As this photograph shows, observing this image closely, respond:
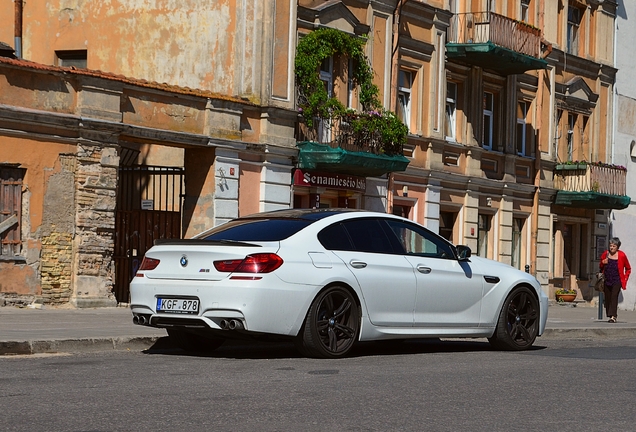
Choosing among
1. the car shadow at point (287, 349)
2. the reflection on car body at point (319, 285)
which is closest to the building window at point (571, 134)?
the car shadow at point (287, 349)

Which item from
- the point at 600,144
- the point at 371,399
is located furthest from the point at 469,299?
the point at 600,144

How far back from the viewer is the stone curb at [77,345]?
1119cm

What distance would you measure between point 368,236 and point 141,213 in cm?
1059

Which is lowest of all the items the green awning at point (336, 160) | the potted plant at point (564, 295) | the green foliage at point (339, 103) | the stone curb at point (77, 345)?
the potted plant at point (564, 295)

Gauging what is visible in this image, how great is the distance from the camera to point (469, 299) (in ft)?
42.6

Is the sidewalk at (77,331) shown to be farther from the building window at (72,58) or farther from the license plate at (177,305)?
the building window at (72,58)

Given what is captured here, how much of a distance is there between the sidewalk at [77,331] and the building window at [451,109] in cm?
1179

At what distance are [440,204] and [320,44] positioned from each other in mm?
6887

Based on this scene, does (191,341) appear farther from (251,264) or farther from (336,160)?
(336,160)

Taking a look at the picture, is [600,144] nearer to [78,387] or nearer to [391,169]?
[391,169]

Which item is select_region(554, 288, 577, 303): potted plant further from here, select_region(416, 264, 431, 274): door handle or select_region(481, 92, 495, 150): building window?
select_region(416, 264, 431, 274): door handle

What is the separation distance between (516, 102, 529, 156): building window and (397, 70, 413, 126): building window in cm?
588

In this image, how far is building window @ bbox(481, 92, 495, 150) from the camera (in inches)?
1268

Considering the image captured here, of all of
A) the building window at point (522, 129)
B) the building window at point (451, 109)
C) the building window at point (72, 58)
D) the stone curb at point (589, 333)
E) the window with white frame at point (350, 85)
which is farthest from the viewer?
the building window at point (522, 129)
